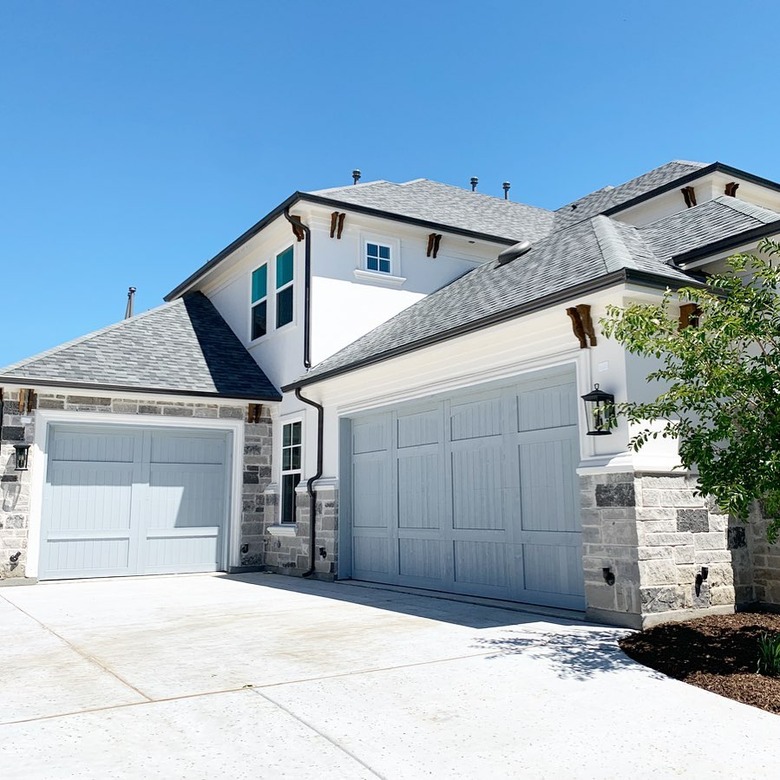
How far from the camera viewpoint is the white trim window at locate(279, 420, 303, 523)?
1223 centimetres

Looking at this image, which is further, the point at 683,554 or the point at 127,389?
the point at 127,389

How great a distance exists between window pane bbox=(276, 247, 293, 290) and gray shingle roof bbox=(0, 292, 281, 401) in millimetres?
1778

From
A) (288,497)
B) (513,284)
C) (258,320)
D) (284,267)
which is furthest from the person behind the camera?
(258,320)

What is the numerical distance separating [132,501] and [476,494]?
6.10 m

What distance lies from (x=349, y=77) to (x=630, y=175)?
665cm

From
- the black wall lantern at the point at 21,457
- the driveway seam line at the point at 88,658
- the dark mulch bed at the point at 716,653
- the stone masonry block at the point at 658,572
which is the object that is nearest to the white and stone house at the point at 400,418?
the stone masonry block at the point at 658,572

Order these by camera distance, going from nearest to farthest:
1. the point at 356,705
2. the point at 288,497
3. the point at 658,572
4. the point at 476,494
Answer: the point at 356,705, the point at 658,572, the point at 476,494, the point at 288,497

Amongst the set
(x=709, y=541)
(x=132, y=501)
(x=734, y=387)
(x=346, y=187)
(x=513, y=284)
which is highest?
(x=346, y=187)

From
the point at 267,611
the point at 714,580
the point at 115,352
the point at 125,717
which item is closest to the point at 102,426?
the point at 115,352

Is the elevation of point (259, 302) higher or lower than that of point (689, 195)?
lower

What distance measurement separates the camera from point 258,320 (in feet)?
45.3

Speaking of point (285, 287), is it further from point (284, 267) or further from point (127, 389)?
point (127, 389)

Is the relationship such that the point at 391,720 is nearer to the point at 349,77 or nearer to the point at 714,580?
the point at 714,580

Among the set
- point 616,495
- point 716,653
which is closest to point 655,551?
point 616,495
